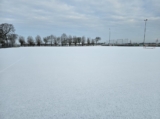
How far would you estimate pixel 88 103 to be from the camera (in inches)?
88.2

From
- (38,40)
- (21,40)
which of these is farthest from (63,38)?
(21,40)

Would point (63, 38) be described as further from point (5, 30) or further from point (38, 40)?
point (5, 30)

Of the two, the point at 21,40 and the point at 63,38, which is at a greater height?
the point at 63,38

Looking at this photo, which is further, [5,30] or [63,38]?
[63,38]

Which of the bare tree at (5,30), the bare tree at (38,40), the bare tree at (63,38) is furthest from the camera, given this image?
the bare tree at (63,38)

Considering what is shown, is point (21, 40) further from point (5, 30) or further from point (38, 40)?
point (5, 30)

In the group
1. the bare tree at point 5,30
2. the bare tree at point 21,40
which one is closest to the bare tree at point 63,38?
the bare tree at point 21,40

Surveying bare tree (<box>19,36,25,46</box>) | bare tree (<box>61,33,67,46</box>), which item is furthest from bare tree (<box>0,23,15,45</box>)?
bare tree (<box>61,33,67,46</box>)

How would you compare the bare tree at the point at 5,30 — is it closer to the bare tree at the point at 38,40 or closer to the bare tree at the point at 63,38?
the bare tree at the point at 38,40

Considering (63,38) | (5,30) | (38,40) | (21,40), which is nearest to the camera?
(5,30)

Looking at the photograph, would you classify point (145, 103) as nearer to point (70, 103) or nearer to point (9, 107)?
point (70, 103)

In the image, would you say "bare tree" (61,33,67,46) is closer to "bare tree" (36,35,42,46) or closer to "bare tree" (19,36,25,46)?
"bare tree" (36,35,42,46)

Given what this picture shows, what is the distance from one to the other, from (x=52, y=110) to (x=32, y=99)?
62 centimetres

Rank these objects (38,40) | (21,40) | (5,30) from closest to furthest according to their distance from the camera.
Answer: (5,30), (21,40), (38,40)
